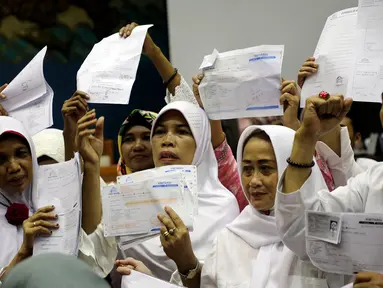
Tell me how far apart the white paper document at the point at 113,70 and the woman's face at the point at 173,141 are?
0.81 feet

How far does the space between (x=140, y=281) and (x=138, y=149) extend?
108cm

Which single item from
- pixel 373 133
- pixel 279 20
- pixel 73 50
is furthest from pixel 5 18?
pixel 373 133

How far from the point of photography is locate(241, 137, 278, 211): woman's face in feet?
6.70

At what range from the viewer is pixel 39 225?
6.93 feet

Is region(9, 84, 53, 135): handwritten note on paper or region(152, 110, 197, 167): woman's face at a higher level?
region(9, 84, 53, 135): handwritten note on paper

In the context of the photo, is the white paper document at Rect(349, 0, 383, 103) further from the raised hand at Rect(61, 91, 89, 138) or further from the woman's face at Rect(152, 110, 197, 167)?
the raised hand at Rect(61, 91, 89, 138)

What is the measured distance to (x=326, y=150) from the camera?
2459mm

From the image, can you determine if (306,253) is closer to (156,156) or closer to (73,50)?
(156,156)

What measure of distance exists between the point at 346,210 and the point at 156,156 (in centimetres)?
94

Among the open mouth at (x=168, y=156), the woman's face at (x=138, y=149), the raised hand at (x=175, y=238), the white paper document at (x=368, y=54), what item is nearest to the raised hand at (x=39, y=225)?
the raised hand at (x=175, y=238)

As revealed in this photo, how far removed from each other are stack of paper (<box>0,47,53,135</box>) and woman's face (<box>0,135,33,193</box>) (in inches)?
6.6

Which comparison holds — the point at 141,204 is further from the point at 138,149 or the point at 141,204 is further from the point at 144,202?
the point at 138,149

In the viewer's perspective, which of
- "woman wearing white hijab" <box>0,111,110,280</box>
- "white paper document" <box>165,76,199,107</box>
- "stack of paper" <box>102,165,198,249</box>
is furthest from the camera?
"white paper document" <box>165,76,199,107</box>

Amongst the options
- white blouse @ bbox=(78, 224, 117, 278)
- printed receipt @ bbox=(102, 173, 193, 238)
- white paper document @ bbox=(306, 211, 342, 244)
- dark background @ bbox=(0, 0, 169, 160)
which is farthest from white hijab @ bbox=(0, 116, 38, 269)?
dark background @ bbox=(0, 0, 169, 160)
